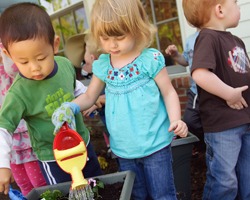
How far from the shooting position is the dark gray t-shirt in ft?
5.30

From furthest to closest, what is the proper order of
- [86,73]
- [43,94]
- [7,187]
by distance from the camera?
[86,73] < [43,94] < [7,187]

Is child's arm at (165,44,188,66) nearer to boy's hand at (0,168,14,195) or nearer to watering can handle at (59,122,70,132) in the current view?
watering can handle at (59,122,70,132)


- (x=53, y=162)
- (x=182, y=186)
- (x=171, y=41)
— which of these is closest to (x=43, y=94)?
(x=53, y=162)

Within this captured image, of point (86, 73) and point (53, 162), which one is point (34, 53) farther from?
point (86, 73)

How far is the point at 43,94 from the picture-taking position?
161 centimetres

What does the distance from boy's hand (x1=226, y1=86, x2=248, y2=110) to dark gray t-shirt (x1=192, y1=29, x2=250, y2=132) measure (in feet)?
0.09

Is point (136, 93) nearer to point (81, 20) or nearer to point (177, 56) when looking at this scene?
point (177, 56)

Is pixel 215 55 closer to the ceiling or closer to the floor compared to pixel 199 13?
closer to the floor

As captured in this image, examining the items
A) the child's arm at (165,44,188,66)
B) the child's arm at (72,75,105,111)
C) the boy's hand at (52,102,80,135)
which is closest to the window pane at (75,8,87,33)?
the child's arm at (165,44,188,66)

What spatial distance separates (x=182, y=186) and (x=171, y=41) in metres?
2.11

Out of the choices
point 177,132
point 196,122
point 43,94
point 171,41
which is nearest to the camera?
point 177,132

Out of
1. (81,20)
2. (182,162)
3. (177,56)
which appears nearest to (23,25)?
(182,162)

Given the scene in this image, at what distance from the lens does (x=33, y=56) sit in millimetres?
1397

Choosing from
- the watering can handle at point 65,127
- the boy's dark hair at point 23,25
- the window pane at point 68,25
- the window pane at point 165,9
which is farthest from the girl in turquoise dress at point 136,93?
the window pane at point 68,25
